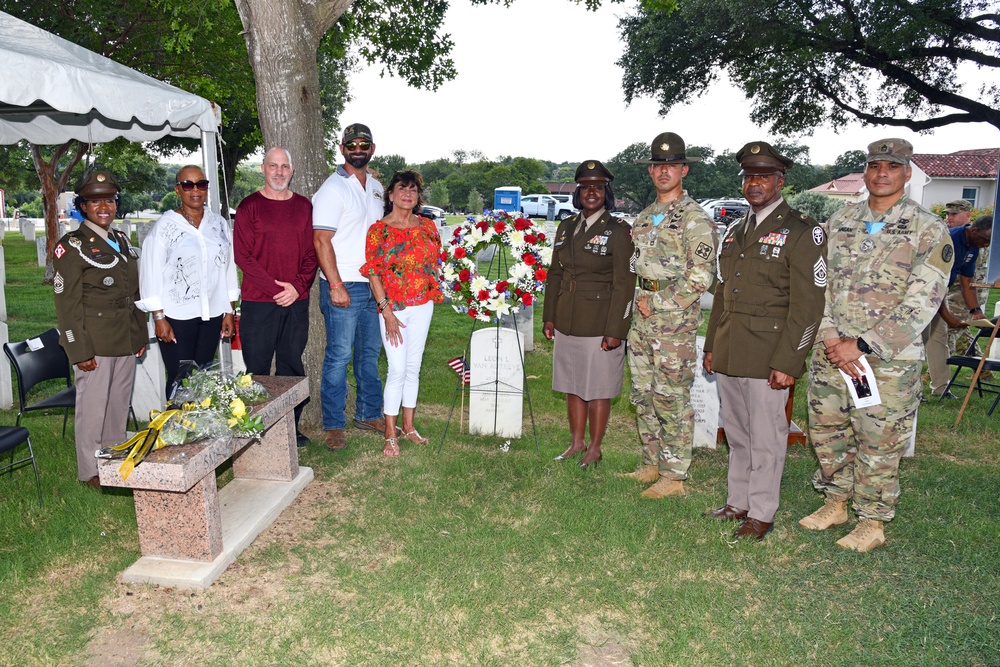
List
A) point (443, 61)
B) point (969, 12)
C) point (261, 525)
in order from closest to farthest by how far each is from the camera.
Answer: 1. point (261, 525)
2. point (443, 61)
3. point (969, 12)

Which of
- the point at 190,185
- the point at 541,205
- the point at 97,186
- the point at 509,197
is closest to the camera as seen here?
the point at 97,186

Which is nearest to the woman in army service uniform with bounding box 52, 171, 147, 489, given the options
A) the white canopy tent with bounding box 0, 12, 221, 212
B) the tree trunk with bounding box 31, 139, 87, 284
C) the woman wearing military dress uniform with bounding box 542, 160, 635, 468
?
the white canopy tent with bounding box 0, 12, 221, 212

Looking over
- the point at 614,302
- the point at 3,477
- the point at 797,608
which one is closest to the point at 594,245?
the point at 614,302

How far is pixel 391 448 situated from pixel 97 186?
9.66 feet

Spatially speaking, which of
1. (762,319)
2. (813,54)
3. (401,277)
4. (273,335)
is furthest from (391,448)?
(813,54)

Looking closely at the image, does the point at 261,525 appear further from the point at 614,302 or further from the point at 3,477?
the point at 614,302

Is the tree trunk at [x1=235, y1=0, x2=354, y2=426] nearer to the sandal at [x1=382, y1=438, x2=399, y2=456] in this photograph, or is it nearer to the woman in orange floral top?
the woman in orange floral top

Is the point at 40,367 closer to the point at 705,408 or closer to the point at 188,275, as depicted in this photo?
the point at 188,275

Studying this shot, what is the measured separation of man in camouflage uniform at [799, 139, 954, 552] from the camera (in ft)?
13.3

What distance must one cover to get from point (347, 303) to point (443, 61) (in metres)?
8.56

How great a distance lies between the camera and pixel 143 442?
3.87 metres

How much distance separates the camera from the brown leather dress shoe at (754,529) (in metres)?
4.52

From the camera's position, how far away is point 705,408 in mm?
6383

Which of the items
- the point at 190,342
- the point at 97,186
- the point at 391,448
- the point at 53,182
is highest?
the point at 53,182
